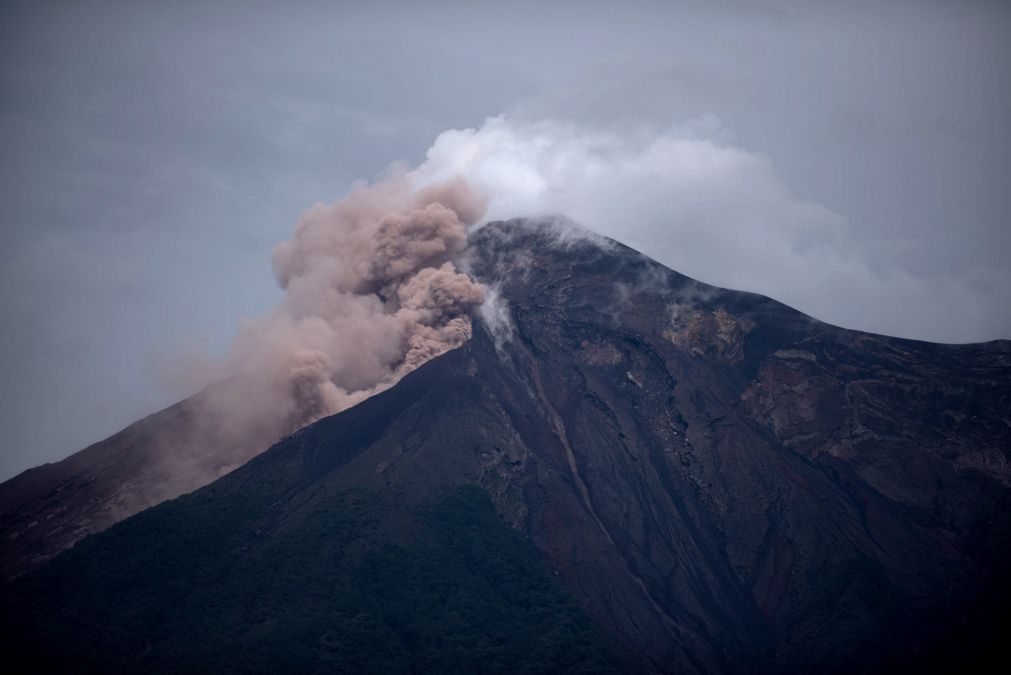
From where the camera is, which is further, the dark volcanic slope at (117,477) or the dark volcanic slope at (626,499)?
the dark volcanic slope at (117,477)

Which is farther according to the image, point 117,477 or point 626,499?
point 626,499

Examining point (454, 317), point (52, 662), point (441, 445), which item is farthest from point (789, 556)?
point (52, 662)

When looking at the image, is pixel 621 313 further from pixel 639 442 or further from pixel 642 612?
pixel 642 612

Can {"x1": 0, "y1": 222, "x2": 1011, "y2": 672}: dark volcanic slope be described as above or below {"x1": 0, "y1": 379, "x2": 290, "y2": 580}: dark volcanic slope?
below

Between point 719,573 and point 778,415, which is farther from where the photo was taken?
point 778,415

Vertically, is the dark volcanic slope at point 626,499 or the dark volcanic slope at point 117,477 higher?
the dark volcanic slope at point 117,477

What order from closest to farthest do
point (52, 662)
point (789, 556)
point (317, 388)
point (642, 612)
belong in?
point (52, 662) < point (642, 612) < point (789, 556) < point (317, 388)

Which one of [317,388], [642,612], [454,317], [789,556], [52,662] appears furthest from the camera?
[454,317]

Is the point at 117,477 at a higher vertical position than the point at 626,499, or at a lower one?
higher
